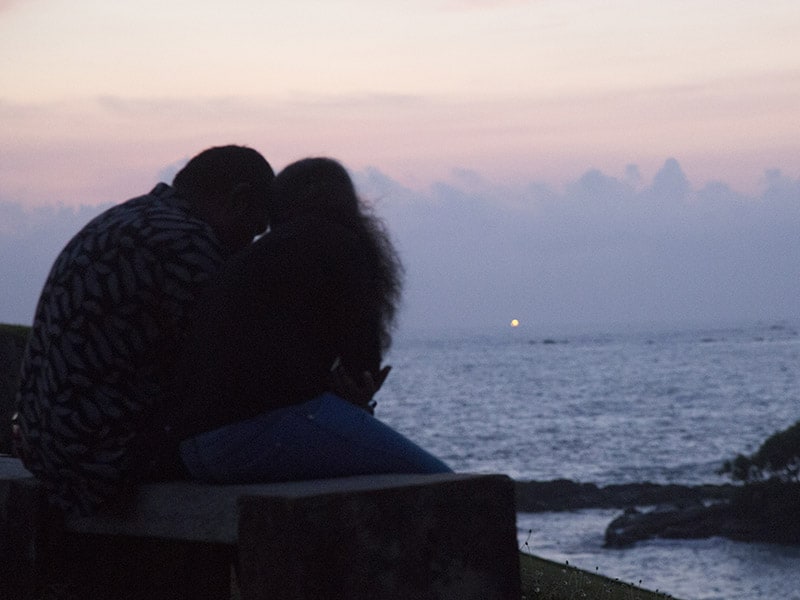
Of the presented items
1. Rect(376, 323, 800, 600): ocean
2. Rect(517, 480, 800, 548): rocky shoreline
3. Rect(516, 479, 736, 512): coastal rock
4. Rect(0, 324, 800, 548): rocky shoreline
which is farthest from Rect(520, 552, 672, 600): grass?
Rect(516, 479, 736, 512): coastal rock

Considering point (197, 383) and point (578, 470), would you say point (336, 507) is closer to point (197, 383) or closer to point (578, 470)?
point (197, 383)

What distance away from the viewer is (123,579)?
13.6 feet

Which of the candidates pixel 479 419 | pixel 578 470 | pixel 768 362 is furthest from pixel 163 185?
pixel 768 362

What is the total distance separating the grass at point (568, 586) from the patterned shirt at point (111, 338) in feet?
8.01

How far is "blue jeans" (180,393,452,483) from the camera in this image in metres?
3.31

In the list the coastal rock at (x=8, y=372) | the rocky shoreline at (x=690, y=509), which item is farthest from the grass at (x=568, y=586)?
the rocky shoreline at (x=690, y=509)

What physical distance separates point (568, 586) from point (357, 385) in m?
3.25

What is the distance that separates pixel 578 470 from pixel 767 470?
16153 mm

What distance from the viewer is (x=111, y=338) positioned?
11.8ft

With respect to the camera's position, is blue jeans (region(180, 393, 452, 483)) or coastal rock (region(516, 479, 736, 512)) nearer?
blue jeans (region(180, 393, 452, 483))

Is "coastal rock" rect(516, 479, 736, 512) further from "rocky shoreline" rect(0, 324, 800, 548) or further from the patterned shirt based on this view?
the patterned shirt

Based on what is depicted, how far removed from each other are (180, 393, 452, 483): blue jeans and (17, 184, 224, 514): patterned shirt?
0.36 metres

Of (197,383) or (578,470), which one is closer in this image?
(197,383)

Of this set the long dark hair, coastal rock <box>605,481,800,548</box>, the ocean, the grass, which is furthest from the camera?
coastal rock <box>605,481,800,548</box>
